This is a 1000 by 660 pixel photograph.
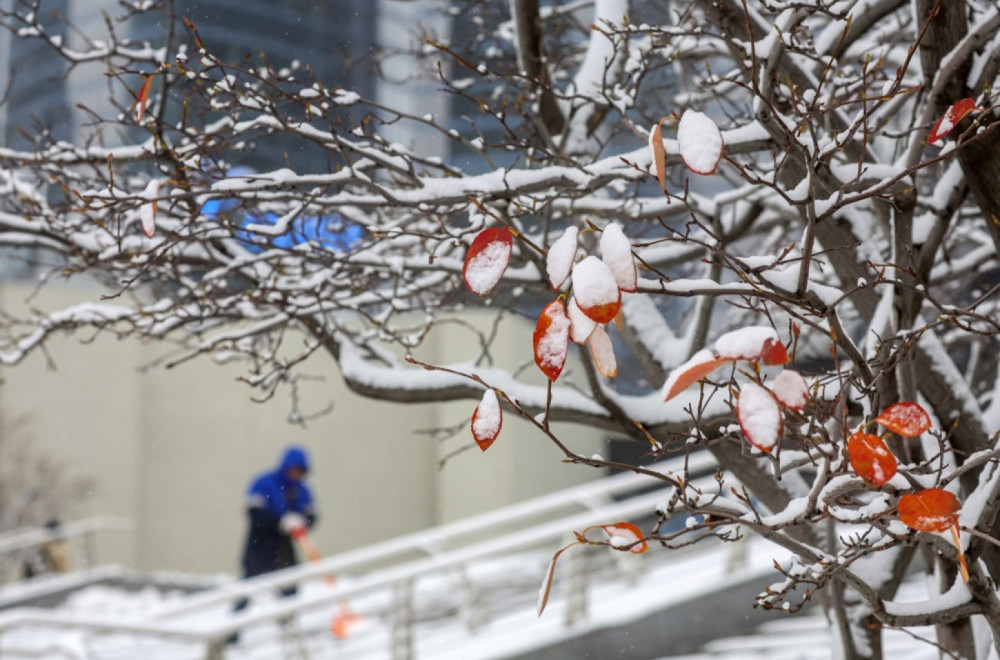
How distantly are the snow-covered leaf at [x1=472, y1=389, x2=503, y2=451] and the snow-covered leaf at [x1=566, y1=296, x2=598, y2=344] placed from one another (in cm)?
21

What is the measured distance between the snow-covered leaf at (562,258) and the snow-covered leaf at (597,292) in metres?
0.04

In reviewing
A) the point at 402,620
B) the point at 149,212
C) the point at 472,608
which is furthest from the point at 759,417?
the point at 472,608

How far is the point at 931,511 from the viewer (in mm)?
1824

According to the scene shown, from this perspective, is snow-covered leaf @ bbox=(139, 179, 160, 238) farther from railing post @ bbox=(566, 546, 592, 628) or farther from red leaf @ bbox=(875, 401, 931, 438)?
railing post @ bbox=(566, 546, 592, 628)

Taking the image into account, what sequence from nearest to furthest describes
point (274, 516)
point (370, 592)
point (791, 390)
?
point (791, 390)
point (370, 592)
point (274, 516)

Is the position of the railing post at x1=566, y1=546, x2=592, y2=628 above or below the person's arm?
below

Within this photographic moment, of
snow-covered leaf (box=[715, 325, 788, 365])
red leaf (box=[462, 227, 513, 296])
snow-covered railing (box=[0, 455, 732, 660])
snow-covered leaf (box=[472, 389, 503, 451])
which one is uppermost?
red leaf (box=[462, 227, 513, 296])

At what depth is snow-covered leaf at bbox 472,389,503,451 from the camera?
1905mm

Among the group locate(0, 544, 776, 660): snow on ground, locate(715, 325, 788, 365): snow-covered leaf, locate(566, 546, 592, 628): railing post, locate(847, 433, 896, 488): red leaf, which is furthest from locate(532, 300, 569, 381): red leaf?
locate(566, 546, 592, 628): railing post

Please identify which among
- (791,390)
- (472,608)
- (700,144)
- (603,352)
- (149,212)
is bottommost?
(472,608)

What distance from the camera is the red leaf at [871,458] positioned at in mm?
1722

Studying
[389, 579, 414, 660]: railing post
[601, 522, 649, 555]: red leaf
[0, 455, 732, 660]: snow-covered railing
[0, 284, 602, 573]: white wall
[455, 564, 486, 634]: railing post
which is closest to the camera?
[601, 522, 649, 555]: red leaf

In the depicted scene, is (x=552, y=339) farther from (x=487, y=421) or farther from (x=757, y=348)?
(x=757, y=348)

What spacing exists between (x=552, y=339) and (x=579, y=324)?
0.17 feet
